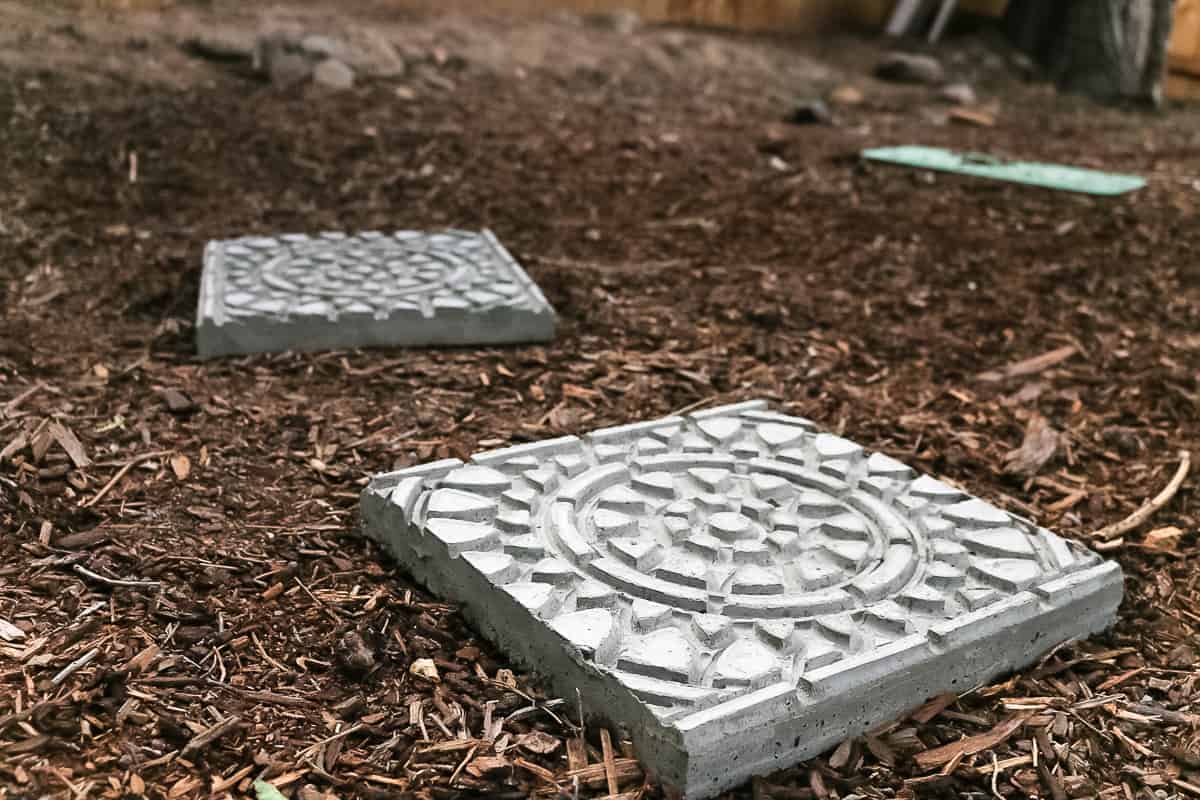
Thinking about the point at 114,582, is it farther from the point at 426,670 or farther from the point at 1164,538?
Answer: the point at 1164,538

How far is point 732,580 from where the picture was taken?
6.92 ft

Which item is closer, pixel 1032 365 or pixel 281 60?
pixel 1032 365

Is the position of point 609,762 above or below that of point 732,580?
below

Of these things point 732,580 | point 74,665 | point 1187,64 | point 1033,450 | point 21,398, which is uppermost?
point 1187,64

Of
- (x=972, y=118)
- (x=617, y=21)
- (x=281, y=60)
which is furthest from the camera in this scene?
(x=617, y=21)

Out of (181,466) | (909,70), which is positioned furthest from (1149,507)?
(909,70)

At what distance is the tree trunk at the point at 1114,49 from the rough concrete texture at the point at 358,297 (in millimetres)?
5733

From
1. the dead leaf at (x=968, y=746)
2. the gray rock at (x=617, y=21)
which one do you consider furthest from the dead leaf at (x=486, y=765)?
the gray rock at (x=617, y=21)

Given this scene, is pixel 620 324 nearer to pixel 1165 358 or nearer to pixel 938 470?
pixel 938 470

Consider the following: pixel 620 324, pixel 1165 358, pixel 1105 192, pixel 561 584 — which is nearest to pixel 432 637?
pixel 561 584

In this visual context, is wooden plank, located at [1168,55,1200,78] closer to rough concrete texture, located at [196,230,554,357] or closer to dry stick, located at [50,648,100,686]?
rough concrete texture, located at [196,230,554,357]

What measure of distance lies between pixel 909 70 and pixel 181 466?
6469mm

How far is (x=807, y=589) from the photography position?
212 centimetres

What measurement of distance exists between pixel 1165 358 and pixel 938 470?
1.17 m
